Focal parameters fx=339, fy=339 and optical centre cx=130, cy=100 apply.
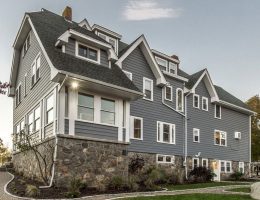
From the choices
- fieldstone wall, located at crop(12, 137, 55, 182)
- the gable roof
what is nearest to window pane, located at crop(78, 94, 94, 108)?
fieldstone wall, located at crop(12, 137, 55, 182)

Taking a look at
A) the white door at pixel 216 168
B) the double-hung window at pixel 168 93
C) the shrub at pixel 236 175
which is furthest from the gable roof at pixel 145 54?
the shrub at pixel 236 175

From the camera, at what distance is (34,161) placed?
17.4 m

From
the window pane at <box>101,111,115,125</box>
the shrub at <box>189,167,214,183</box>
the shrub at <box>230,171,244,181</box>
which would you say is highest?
the window pane at <box>101,111,115,125</box>

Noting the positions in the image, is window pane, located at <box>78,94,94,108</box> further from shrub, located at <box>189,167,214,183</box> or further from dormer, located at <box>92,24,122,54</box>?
shrub, located at <box>189,167,214,183</box>

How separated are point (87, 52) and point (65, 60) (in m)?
2.02

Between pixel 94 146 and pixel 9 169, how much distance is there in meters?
11.0

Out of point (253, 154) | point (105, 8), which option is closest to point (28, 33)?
point (105, 8)

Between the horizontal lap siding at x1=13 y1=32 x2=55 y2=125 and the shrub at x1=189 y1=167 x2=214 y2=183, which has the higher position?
the horizontal lap siding at x1=13 y1=32 x2=55 y2=125

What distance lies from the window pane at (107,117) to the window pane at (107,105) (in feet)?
0.67

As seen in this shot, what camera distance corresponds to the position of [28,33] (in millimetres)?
22094

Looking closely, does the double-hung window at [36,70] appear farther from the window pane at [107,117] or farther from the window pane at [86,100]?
the window pane at [107,117]

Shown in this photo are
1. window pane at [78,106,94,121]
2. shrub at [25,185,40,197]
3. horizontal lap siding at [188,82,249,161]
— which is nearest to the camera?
shrub at [25,185,40,197]

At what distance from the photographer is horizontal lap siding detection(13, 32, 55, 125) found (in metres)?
17.4

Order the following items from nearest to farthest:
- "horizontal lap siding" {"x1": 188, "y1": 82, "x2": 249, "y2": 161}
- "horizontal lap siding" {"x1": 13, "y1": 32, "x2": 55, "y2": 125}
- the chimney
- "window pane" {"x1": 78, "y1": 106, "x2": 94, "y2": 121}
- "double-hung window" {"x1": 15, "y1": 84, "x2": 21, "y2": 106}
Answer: "window pane" {"x1": 78, "y1": 106, "x2": 94, "y2": 121}, "horizontal lap siding" {"x1": 13, "y1": 32, "x2": 55, "y2": 125}, the chimney, "double-hung window" {"x1": 15, "y1": 84, "x2": 21, "y2": 106}, "horizontal lap siding" {"x1": 188, "y1": 82, "x2": 249, "y2": 161}
